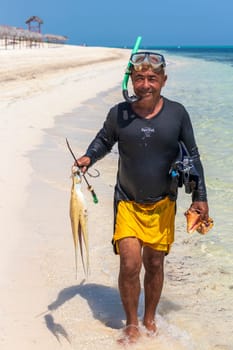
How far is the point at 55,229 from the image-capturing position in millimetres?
4980

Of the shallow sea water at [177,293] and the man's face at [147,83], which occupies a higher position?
the man's face at [147,83]

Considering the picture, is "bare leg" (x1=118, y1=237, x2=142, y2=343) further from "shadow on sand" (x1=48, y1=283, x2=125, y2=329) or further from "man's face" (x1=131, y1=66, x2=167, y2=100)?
"man's face" (x1=131, y1=66, x2=167, y2=100)

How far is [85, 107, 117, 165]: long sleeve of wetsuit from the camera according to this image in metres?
3.31

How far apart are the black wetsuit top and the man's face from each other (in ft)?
0.36

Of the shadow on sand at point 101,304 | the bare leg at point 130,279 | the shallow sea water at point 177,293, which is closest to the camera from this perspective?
the bare leg at point 130,279

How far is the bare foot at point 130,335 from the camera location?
333 centimetres

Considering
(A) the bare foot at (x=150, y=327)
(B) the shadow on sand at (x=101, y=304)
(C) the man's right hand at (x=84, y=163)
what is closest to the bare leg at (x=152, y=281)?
(A) the bare foot at (x=150, y=327)

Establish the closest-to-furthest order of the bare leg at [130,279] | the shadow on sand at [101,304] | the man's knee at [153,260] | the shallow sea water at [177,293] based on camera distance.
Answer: the bare leg at [130,279], the man's knee at [153,260], the shallow sea water at [177,293], the shadow on sand at [101,304]

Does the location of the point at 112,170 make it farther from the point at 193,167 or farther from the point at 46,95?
the point at 46,95

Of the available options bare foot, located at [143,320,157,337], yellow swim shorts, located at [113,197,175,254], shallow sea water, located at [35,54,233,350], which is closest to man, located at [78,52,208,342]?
yellow swim shorts, located at [113,197,175,254]

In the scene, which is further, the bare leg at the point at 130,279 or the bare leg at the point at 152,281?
the bare leg at the point at 152,281

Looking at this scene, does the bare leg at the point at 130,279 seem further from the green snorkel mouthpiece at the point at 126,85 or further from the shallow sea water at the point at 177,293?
the green snorkel mouthpiece at the point at 126,85

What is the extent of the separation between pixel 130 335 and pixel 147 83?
63.0 inches

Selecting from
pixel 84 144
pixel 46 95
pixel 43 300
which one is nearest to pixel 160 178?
pixel 43 300
